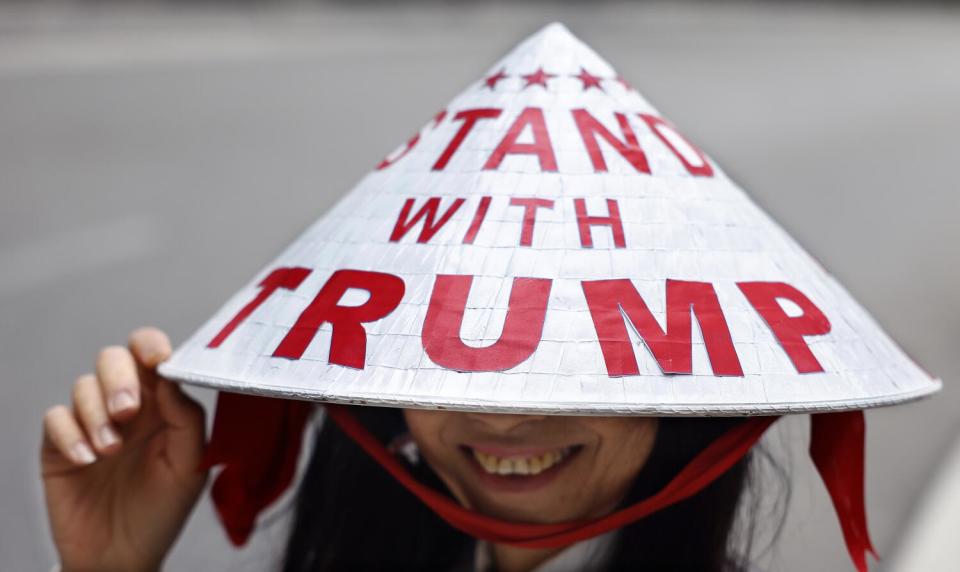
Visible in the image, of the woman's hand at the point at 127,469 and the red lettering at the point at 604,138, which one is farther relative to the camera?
the woman's hand at the point at 127,469

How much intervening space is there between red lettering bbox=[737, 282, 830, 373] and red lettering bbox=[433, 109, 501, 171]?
425 millimetres

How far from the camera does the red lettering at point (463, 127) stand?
179cm

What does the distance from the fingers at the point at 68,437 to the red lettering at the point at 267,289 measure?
1.12ft

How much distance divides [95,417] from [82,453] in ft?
0.19

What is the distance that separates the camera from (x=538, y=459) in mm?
1834

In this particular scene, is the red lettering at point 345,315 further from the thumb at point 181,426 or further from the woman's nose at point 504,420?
the thumb at point 181,426

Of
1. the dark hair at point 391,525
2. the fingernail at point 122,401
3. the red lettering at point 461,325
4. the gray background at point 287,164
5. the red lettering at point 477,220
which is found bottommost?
the gray background at point 287,164

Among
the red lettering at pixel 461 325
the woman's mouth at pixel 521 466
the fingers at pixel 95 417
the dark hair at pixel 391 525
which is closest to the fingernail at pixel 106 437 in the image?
the fingers at pixel 95 417

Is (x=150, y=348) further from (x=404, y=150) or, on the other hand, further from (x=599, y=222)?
(x=599, y=222)

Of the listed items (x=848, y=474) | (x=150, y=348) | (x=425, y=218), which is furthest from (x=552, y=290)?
(x=150, y=348)

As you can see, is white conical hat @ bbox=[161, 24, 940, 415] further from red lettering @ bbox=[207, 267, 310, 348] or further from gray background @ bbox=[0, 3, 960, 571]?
gray background @ bbox=[0, 3, 960, 571]

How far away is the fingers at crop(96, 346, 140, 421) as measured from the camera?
194cm

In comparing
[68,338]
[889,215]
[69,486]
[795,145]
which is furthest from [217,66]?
[69,486]

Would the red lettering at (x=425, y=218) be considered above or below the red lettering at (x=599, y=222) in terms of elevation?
below
